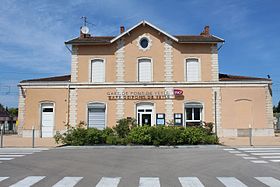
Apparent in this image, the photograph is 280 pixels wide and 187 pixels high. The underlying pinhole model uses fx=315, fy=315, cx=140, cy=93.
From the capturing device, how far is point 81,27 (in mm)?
24359

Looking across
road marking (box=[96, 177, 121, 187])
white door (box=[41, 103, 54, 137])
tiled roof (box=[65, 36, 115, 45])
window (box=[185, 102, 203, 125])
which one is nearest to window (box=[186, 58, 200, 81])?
window (box=[185, 102, 203, 125])

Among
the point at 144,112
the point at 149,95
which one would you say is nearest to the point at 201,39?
the point at 149,95

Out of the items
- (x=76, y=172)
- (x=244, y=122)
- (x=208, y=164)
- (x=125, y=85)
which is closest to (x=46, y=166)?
(x=76, y=172)

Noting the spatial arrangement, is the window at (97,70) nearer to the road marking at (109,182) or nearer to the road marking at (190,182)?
the road marking at (109,182)

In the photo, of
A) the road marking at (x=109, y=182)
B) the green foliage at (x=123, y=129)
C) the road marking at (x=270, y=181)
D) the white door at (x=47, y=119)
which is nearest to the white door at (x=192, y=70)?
the green foliage at (x=123, y=129)

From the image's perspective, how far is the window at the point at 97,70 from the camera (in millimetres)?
22539

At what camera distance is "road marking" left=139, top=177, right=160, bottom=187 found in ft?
22.2

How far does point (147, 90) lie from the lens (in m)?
22.0

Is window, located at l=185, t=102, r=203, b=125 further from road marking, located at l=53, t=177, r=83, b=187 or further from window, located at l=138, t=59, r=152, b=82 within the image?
road marking, located at l=53, t=177, r=83, b=187

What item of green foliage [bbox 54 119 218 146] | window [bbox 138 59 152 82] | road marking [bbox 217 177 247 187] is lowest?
road marking [bbox 217 177 247 187]

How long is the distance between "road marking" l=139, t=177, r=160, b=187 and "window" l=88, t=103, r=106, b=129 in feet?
48.7

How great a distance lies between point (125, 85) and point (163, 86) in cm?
266

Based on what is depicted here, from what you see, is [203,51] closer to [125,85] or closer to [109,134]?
[125,85]

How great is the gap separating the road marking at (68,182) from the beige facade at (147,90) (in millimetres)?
14338
